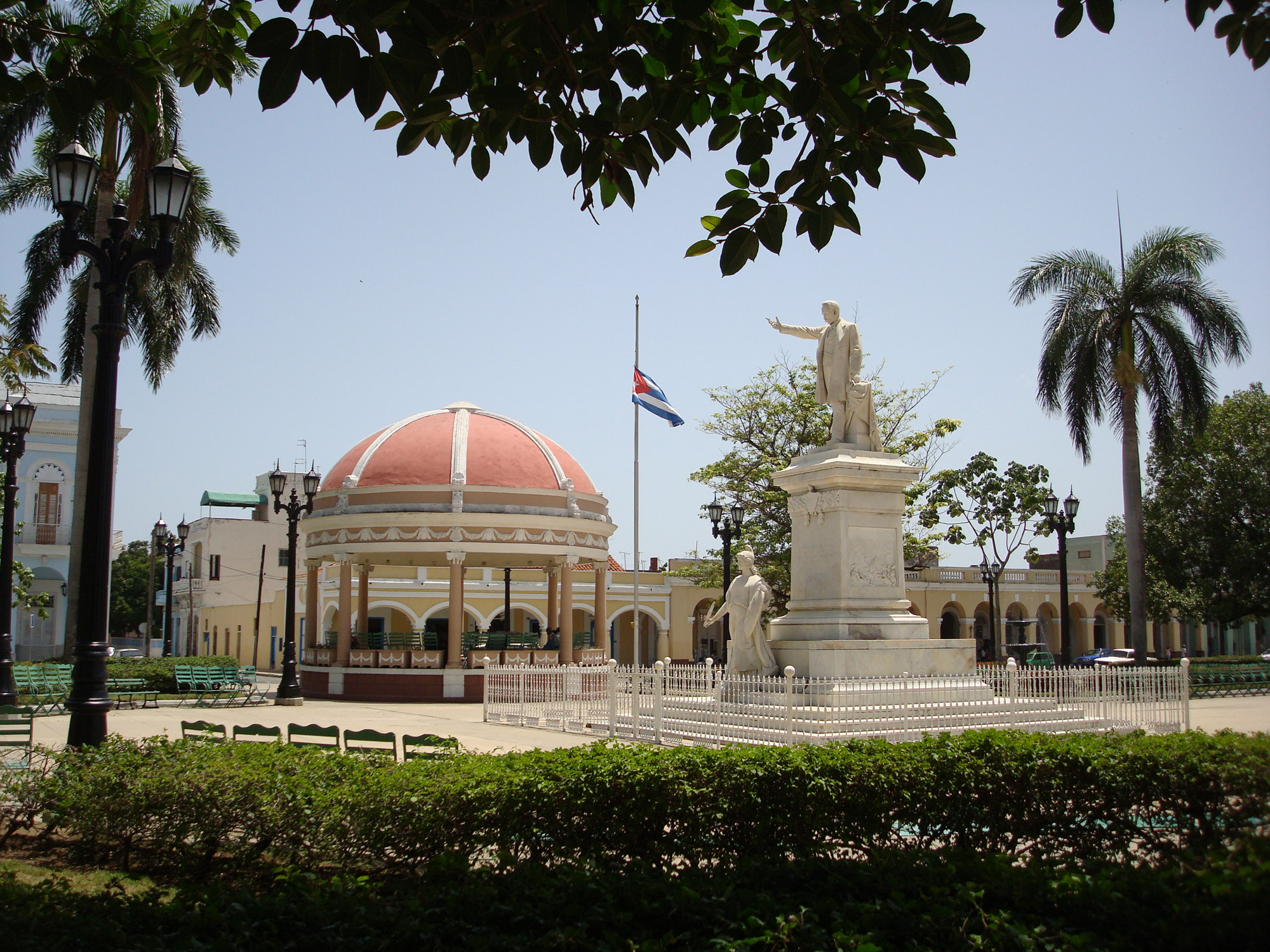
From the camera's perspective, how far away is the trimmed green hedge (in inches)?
148

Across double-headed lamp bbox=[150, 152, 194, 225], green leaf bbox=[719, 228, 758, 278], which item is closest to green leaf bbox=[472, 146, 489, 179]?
green leaf bbox=[719, 228, 758, 278]

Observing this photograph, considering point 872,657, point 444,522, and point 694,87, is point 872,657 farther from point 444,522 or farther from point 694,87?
point 444,522

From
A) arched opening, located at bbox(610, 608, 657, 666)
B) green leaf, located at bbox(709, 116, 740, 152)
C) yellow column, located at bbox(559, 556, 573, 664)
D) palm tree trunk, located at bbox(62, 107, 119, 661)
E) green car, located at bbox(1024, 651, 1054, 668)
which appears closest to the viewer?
green leaf, located at bbox(709, 116, 740, 152)

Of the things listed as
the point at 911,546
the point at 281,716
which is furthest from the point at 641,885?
the point at 911,546

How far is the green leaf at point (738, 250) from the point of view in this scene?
5625 mm

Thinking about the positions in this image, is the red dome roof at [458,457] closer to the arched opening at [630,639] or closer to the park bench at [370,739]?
the park bench at [370,739]

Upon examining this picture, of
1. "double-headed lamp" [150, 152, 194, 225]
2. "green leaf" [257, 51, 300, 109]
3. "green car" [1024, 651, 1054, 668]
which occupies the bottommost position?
"green car" [1024, 651, 1054, 668]

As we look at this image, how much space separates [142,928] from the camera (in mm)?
4203

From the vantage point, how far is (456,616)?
28.2m

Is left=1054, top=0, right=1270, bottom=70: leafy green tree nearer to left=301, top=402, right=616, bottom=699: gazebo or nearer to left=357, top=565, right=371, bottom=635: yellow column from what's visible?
left=301, top=402, right=616, bottom=699: gazebo

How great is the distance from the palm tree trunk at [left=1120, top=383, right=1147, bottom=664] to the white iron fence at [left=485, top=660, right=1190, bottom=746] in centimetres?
1027

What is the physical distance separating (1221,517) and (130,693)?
35644 millimetres

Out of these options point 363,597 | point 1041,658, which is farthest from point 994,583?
point 363,597

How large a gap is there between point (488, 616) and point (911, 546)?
1953 cm
